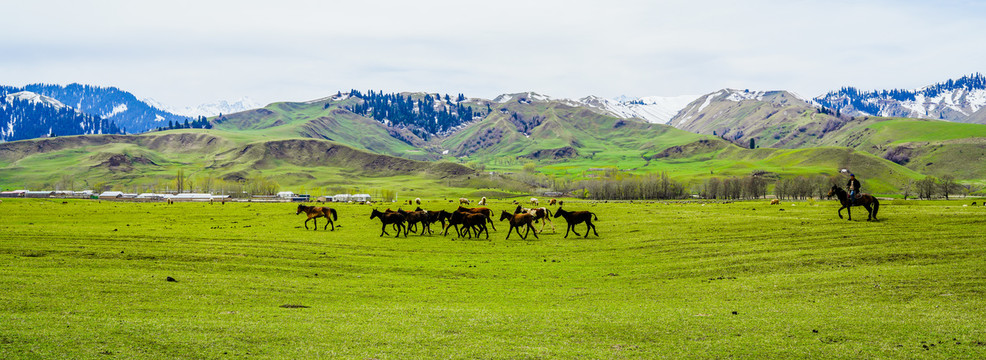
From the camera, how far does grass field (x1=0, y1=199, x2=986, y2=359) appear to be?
12664mm

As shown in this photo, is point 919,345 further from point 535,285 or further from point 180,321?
point 180,321

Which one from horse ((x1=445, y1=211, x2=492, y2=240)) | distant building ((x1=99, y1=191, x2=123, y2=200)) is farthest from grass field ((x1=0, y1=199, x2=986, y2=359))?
distant building ((x1=99, y1=191, x2=123, y2=200))

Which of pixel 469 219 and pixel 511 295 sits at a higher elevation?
pixel 469 219

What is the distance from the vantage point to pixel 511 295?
21062mm

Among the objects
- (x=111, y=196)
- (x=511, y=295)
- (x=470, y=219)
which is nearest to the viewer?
(x=511, y=295)

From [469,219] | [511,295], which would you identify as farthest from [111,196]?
[511,295]

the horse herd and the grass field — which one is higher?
the horse herd

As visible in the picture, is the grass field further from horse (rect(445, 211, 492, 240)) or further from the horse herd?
horse (rect(445, 211, 492, 240))

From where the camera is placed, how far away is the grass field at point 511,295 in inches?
499

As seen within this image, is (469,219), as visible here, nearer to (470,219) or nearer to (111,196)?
(470,219)

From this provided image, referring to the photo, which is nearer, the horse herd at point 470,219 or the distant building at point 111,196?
the horse herd at point 470,219

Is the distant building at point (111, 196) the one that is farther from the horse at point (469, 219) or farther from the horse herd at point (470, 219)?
the horse at point (469, 219)

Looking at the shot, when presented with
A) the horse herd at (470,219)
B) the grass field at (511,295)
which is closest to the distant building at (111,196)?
the horse herd at (470,219)

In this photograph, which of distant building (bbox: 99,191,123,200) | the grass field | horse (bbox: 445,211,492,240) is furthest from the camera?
distant building (bbox: 99,191,123,200)
